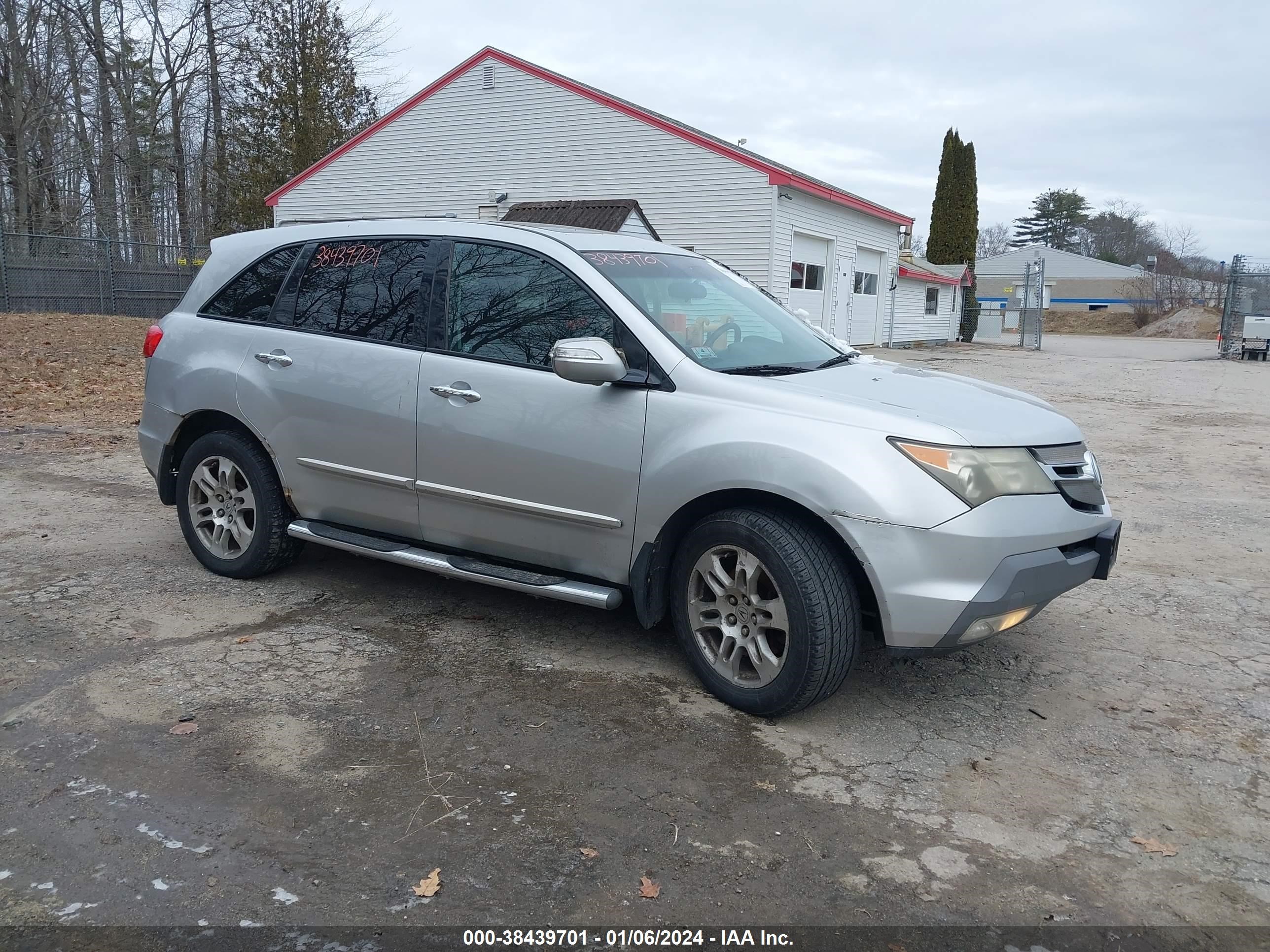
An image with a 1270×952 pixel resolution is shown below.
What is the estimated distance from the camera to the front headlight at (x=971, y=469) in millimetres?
3496

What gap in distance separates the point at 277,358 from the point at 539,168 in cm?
2074

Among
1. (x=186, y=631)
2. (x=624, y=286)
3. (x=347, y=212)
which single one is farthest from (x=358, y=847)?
(x=347, y=212)

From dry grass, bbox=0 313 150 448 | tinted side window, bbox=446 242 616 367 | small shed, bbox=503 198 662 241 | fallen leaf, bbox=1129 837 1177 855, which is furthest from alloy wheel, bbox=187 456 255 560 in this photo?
small shed, bbox=503 198 662 241

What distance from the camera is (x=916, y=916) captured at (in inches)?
105

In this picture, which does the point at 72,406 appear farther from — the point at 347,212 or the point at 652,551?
the point at 347,212

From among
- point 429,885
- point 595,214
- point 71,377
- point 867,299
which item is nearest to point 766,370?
point 429,885

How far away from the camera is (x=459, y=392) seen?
435cm

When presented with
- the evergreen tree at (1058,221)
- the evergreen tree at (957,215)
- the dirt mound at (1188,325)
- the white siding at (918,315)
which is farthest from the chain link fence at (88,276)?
the evergreen tree at (1058,221)

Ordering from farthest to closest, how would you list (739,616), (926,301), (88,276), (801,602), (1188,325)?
1. (1188,325)
2. (926,301)
3. (88,276)
4. (739,616)
5. (801,602)

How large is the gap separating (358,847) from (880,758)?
69.4 inches

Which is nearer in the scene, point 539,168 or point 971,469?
point 971,469

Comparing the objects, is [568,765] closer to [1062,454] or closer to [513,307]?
[513,307]

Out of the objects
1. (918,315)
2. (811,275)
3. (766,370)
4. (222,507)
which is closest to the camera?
(766,370)

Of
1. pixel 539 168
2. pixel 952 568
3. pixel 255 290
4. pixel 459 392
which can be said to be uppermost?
pixel 539 168
